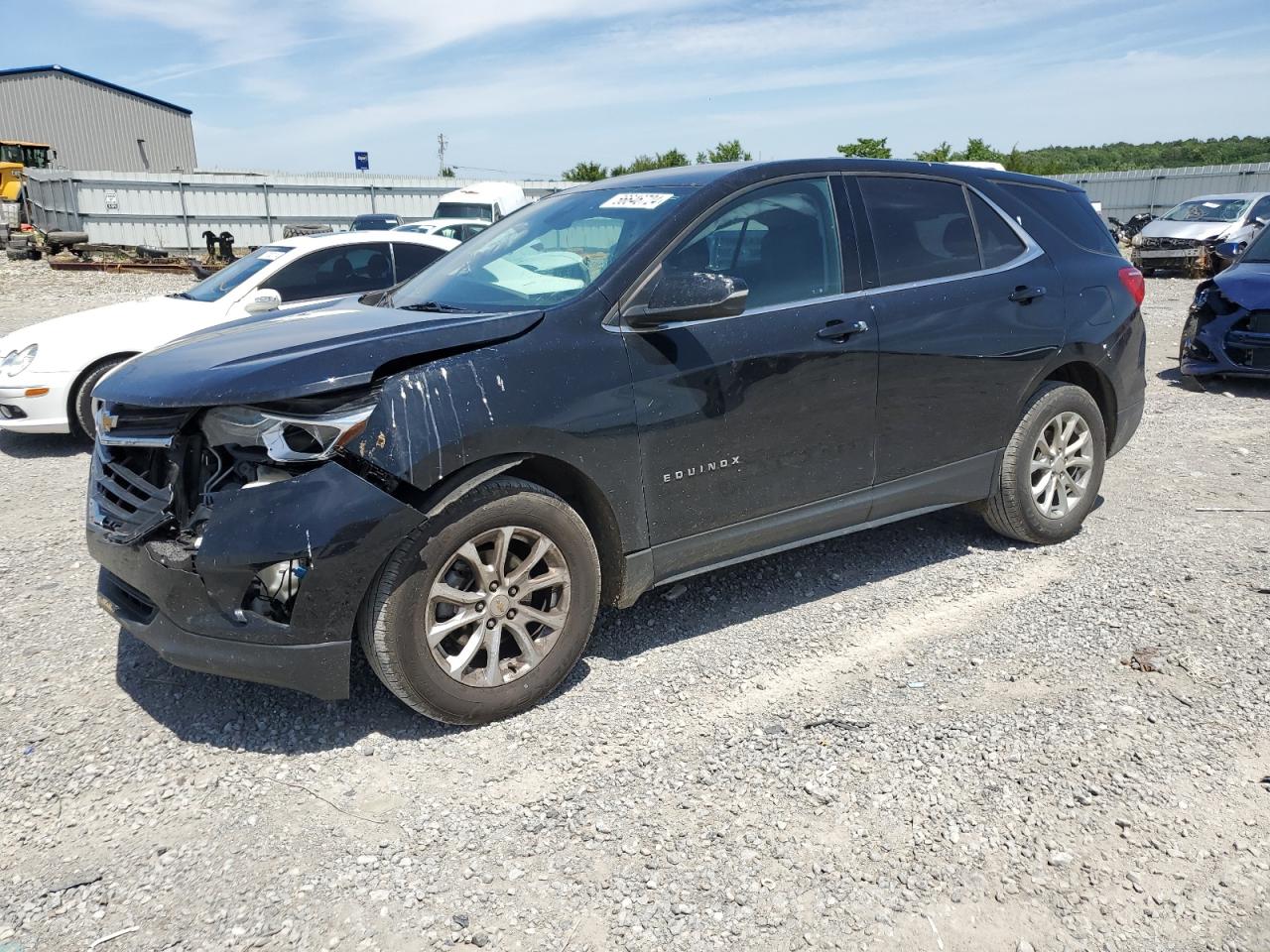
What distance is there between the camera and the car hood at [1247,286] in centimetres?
873

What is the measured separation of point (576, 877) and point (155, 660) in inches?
85.8

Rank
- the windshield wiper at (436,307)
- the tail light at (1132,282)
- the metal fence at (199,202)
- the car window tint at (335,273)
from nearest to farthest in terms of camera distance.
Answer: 1. the windshield wiper at (436,307)
2. the tail light at (1132,282)
3. the car window tint at (335,273)
4. the metal fence at (199,202)

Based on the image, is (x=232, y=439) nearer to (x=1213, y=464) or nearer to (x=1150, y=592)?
(x=1150, y=592)

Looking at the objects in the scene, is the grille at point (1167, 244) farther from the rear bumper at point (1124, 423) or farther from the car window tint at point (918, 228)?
the car window tint at point (918, 228)

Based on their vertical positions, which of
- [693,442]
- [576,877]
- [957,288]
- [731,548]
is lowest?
[576,877]

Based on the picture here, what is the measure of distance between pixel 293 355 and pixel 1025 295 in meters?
3.33

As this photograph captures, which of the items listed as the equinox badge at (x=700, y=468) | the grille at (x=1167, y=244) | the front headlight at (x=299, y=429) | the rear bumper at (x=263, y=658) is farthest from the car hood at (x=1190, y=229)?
the rear bumper at (x=263, y=658)

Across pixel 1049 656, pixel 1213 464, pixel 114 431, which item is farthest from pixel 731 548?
pixel 1213 464

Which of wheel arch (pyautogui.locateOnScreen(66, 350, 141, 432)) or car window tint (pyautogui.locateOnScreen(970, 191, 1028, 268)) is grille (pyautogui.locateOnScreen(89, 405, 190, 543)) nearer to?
car window tint (pyautogui.locateOnScreen(970, 191, 1028, 268))

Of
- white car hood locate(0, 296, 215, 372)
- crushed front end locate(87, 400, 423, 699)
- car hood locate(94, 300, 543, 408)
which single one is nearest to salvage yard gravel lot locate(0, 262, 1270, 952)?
crushed front end locate(87, 400, 423, 699)

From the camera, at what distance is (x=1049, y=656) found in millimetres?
3908

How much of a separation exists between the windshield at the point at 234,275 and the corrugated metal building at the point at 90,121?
49.1m

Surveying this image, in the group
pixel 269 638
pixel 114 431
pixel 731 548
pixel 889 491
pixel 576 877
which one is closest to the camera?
pixel 576 877

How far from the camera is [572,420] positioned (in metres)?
3.38
